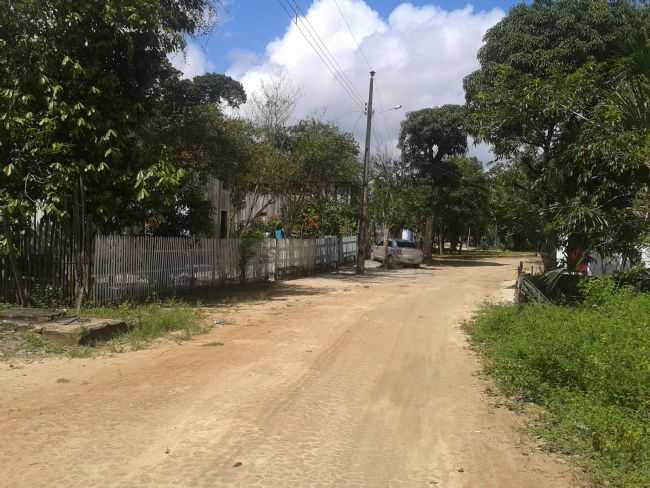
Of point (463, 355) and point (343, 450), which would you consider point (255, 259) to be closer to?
point (463, 355)

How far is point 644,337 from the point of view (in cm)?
654

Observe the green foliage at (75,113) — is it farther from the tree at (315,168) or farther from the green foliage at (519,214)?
the tree at (315,168)

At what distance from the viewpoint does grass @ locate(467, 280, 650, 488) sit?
189 inches

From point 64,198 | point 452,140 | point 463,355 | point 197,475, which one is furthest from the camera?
point 452,140

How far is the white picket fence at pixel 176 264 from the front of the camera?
1273 cm

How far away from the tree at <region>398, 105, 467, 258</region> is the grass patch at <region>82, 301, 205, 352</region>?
26.1 m

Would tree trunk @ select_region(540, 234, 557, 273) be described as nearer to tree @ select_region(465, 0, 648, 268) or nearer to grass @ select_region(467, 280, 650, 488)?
tree @ select_region(465, 0, 648, 268)

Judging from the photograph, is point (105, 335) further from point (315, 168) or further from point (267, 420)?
point (315, 168)

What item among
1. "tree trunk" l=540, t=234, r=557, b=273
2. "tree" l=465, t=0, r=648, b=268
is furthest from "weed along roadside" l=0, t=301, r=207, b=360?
"tree trunk" l=540, t=234, r=557, b=273

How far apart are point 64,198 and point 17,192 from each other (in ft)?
3.00

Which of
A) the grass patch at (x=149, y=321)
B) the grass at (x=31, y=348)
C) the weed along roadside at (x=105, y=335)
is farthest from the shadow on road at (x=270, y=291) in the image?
the grass at (x=31, y=348)

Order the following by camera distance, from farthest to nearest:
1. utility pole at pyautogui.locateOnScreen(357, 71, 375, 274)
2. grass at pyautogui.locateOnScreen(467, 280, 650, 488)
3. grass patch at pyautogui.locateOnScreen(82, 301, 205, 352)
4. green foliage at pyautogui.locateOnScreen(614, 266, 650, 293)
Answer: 1. utility pole at pyautogui.locateOnScreen(357, 71, 375, 274)
2. green foliage at pyautogui.locateOnScreen(614, 266, 650, 293)
3. grass patch at pyautogui.locateOnScreen(82, 301, 205, 352)
4. grass at pyautogui.locateOnScreen(467, 280, 650, 488)

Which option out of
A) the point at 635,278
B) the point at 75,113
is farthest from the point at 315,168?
the point at 635,278

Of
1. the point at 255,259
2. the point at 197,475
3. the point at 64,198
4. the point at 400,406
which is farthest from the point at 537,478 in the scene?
the point at 255,259
